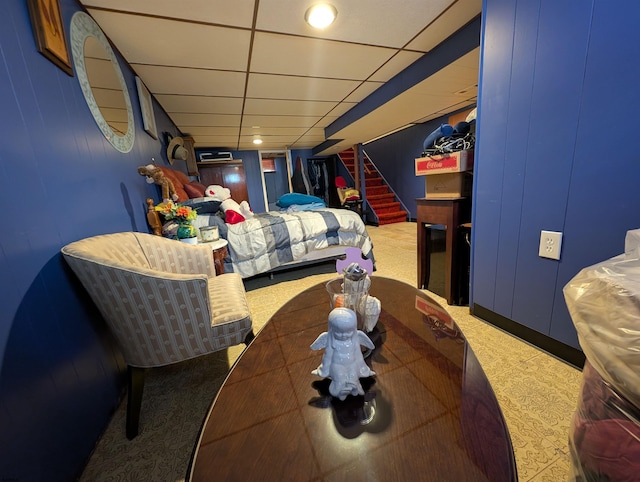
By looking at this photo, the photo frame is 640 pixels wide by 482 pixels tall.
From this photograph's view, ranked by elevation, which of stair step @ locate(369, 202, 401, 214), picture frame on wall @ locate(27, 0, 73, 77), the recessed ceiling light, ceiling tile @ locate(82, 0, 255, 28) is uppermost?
ceiling tile @ locate(82, 0, 255, 28)

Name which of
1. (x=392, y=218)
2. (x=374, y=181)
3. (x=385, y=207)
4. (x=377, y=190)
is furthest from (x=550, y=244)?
(x=374, y=181)

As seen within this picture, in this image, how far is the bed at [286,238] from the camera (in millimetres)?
2168

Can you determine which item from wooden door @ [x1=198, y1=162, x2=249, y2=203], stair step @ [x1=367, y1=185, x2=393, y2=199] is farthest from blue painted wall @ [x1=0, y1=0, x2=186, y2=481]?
stair step @ [x1=367, y1=185, x2=393, y2=199]

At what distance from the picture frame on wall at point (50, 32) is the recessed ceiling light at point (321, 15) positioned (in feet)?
4.08

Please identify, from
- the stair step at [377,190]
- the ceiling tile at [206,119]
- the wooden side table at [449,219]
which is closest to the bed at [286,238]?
the wooden side table at [449,219]

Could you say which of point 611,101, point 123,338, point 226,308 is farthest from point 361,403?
point 611,101

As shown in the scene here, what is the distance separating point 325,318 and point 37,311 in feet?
3.00

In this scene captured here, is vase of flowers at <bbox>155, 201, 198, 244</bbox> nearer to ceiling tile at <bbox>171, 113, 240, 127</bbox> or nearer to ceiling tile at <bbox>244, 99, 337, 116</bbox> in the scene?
ceiling tile at <bbox>244, 99, 337, 116</bbox>

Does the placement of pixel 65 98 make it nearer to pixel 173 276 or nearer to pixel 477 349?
pixel 173 276

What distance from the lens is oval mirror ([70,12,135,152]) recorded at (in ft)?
4.01

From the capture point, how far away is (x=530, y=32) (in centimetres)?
111

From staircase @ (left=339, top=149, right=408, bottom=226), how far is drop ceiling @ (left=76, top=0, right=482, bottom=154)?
7.34ft

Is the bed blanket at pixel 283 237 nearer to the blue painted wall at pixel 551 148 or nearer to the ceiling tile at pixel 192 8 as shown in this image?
the blue painted wall at pixel 551 148

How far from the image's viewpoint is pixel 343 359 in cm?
52
